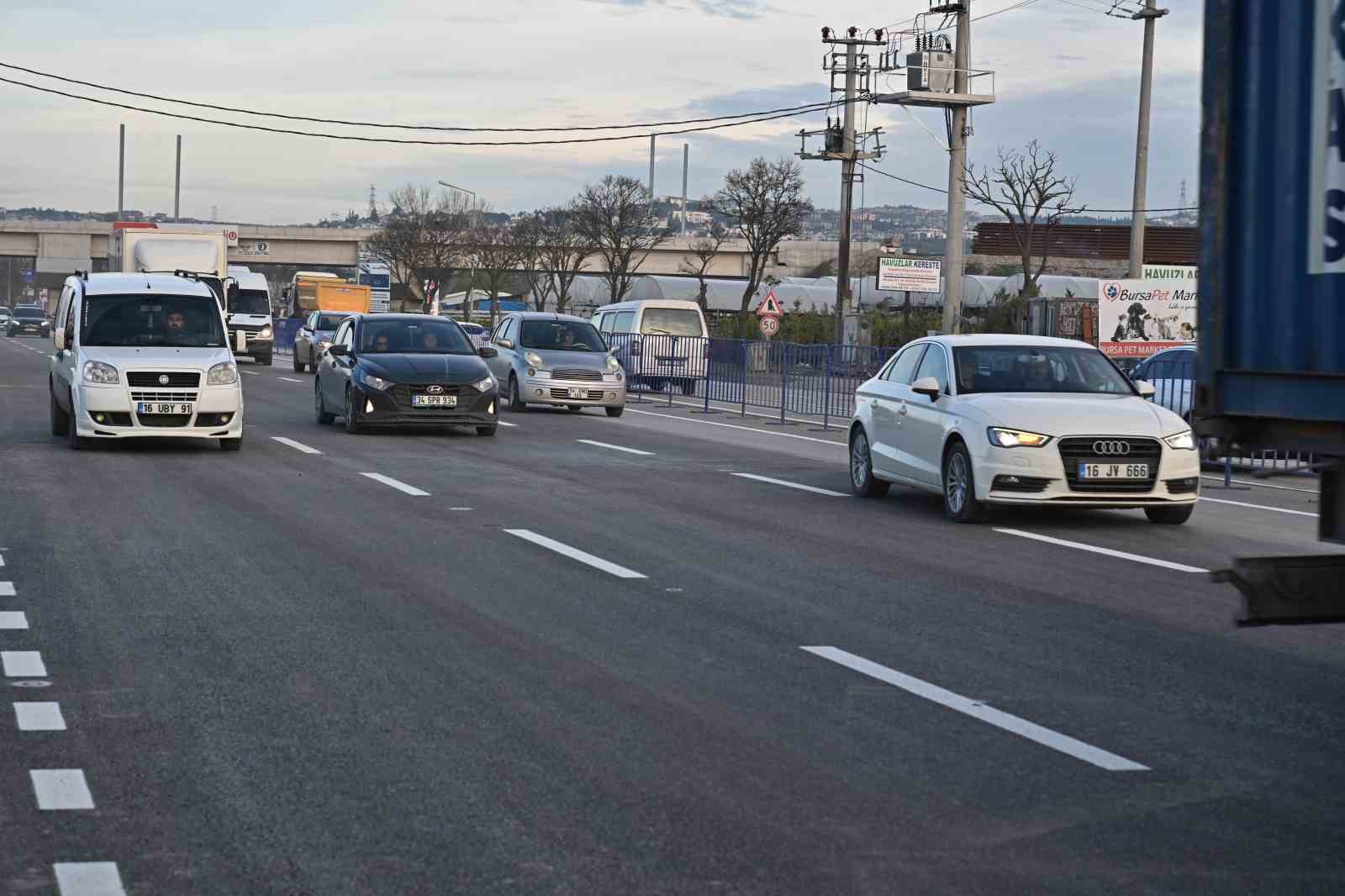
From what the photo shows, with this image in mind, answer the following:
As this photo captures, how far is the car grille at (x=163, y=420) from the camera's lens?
750 inches

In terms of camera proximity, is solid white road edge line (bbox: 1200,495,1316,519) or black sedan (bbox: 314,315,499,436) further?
black sedan (bbox: 314,315,499,436)

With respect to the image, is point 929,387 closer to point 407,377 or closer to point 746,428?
point 407,377

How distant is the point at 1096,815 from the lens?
18.7ft

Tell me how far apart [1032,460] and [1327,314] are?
→ 7.84 m

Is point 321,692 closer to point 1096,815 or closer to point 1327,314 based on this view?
point 1096,815

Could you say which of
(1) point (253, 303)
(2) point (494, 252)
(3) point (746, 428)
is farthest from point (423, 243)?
(3) point (746, 428)

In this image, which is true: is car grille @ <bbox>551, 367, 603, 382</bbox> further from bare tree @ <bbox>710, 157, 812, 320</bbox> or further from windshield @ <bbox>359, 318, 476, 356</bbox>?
bare tree @ <bbox>710, 157, 812, 320</bbox>

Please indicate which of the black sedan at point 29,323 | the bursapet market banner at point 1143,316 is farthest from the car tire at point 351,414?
the black sedan at point 29,323

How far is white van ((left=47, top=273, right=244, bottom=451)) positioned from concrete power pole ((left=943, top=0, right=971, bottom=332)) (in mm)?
18348

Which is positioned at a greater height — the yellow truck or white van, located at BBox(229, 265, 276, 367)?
the yellow truck

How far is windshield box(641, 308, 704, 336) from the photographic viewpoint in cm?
3912

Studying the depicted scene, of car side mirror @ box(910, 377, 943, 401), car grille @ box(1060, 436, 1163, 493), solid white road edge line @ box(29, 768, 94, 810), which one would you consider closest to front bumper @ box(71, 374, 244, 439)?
car side mirror @ box(910, 377, 943, 401)

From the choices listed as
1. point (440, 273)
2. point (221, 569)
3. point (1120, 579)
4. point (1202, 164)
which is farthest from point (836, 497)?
point (440, 273)

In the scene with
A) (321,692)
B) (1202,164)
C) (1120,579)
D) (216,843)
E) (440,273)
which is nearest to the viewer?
(216,843)
